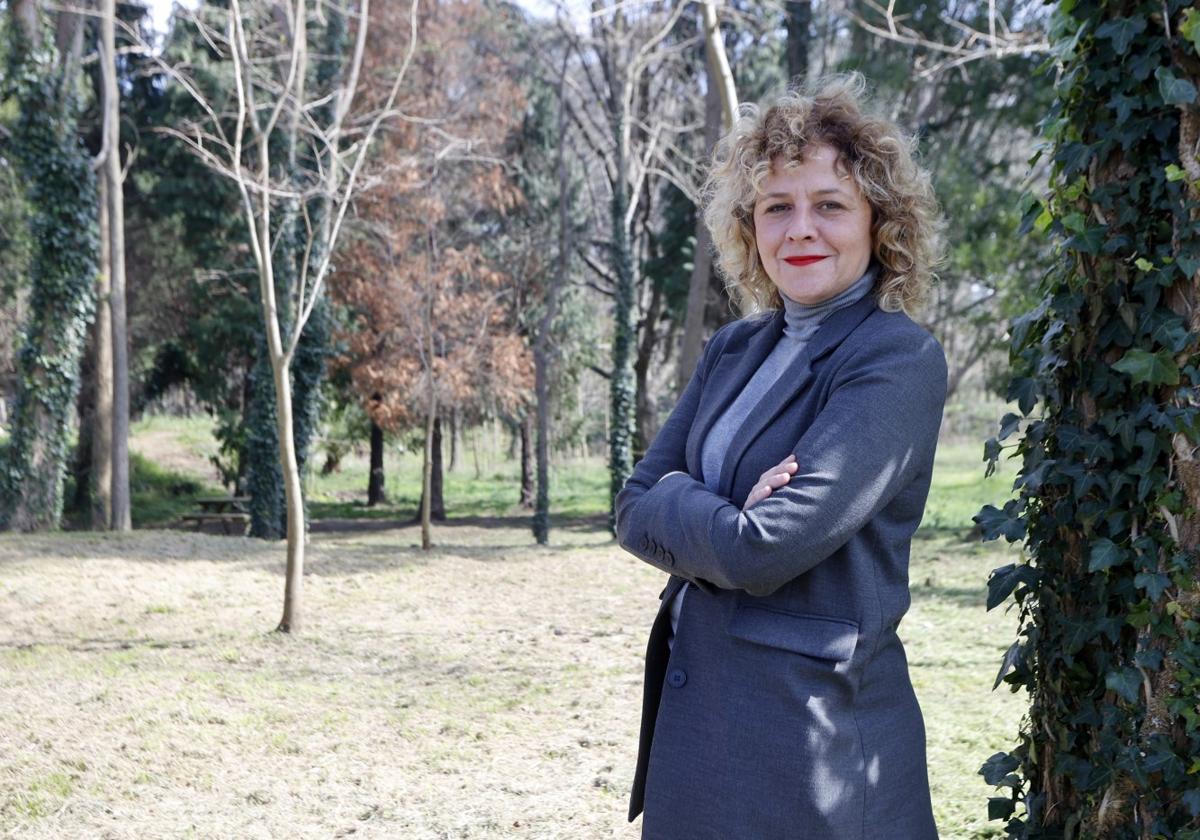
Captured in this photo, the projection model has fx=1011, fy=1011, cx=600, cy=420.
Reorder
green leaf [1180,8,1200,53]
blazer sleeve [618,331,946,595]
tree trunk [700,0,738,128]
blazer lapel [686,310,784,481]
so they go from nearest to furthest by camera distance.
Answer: blazer sleeve [618,331,946,595], green leaf [1180,8,1200,53], blazer lapel [686,310,784,481], tree trunk [700,0,738,128]

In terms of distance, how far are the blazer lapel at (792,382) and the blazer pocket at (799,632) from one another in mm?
216

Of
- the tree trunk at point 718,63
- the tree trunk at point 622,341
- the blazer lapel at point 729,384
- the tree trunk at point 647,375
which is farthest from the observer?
the tree trunk at point 647,375

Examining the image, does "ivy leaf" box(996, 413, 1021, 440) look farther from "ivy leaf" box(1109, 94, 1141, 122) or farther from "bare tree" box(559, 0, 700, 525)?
"bare tree" box(559, 0, 700, 525)

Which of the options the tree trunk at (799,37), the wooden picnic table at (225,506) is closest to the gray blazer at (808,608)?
the tree trunk at (799,37)

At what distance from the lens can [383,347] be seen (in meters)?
18.3

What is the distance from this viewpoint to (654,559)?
65.6 inches

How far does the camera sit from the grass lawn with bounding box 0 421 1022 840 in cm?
399

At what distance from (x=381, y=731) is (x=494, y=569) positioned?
6189mm

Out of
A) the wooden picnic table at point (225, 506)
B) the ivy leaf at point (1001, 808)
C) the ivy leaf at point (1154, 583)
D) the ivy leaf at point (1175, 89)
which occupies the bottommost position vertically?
the wooden picnic table at point (225, 506)

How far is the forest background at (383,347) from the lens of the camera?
487 cm

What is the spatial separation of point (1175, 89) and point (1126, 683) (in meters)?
0.95

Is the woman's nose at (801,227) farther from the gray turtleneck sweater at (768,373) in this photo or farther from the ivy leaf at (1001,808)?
the ivy leaf at (1001,808)

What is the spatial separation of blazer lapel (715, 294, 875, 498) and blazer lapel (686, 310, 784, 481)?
9cm

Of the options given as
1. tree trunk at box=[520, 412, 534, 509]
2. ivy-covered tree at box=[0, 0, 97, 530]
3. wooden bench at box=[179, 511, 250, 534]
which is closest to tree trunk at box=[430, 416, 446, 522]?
tree trunk at box=[520, 412, 534, 509]
